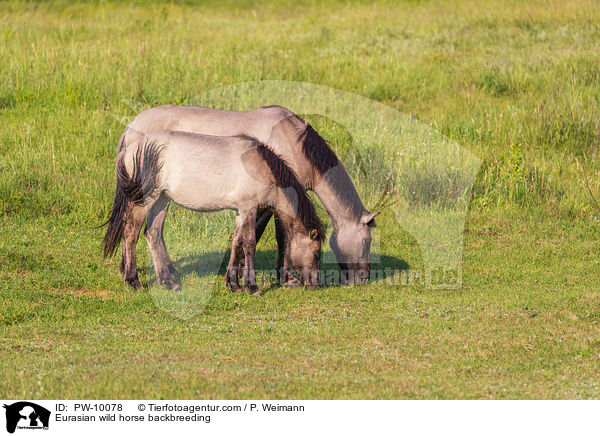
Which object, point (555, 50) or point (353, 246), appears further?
point (555, 50)

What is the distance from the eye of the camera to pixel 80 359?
7117 mm

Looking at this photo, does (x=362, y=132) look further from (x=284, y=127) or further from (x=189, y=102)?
(x=284, y=127)

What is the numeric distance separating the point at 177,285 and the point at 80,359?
2592mm

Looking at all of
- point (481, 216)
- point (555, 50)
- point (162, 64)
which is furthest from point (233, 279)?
point (555, 50)

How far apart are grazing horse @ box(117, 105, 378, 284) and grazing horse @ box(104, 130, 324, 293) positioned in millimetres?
442

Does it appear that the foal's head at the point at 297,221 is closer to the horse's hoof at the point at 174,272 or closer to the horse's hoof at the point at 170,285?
the horse's hoof at the point at 170,285

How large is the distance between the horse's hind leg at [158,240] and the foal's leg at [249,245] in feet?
2.96

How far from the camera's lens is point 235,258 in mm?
9445

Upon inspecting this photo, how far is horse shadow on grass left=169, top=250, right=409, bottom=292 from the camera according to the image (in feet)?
33.6

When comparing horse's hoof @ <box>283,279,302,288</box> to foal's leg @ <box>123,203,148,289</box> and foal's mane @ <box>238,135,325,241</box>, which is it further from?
foal's leg @ <box>123,203,148,289</box>

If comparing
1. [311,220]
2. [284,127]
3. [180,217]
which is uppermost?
[284,127]
